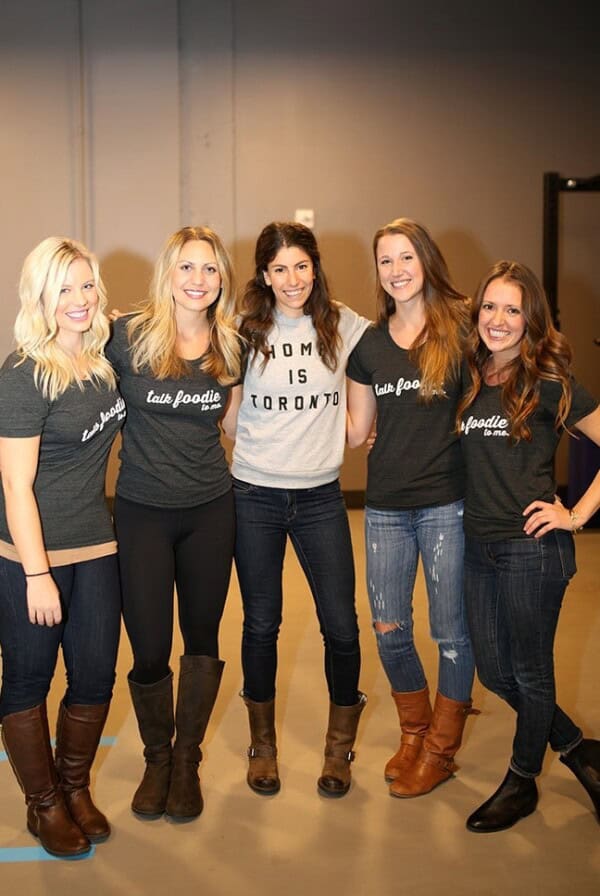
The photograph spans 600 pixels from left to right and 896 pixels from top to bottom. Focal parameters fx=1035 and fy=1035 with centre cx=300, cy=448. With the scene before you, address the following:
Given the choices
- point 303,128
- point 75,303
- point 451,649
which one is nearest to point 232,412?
point 75,303

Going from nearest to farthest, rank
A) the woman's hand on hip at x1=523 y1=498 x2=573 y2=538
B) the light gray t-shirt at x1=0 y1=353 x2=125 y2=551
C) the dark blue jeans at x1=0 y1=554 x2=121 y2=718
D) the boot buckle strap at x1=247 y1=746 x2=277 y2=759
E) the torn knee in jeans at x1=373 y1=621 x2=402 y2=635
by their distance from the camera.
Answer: the light gray t-shirt at x1=0 y1=353 x2=125 y2=551 → the dark blue jeans at x1=0 y1=554 x2=121 y2=718 → the woman's hand on hip at x1=523 y1=498 x2=573 y2=538 → the torn knee in jeans at x1=373 y1=621 x2=402 y2=635 → the boot buckle strap at x1=247 y1=746 x2=277 y2=759

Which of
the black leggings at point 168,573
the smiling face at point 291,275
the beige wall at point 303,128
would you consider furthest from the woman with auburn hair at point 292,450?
the beige wall at point 303,128

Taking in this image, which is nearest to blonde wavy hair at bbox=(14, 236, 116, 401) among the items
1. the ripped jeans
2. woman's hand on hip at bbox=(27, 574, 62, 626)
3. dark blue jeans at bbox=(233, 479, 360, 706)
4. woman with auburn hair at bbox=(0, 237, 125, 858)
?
woman with auburn hair at bbox=(0, 237, 125, 858)

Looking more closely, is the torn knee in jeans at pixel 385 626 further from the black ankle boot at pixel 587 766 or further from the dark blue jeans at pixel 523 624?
the black ankle boot at pixel 587 766

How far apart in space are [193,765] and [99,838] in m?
0.30

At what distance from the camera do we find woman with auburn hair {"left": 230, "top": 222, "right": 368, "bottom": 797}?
276 centimetres

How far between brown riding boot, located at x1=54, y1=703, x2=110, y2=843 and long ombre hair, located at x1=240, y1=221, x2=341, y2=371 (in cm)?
101

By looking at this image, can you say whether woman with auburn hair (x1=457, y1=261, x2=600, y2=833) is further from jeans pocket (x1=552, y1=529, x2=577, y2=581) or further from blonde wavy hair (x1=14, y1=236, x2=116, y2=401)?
blonde wavy hair (x1=14, y1=236, x2=116, y2=401)

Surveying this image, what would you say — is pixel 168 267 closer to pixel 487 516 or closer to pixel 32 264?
pixel 32 264

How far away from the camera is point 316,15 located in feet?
21.1

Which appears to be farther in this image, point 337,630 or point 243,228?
point 243,228

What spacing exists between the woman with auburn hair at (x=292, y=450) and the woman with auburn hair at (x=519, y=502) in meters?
0.37

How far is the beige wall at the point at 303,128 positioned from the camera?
629cm

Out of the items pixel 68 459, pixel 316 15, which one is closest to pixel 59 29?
pixel 316 15
